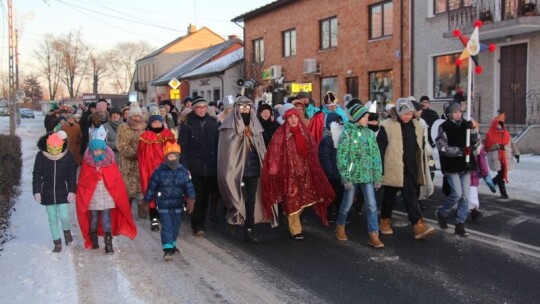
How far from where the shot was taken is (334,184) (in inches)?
319

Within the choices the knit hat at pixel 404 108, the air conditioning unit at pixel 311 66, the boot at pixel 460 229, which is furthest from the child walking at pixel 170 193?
the air conditioning unit at pixel 311 66

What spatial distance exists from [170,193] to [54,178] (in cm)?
142

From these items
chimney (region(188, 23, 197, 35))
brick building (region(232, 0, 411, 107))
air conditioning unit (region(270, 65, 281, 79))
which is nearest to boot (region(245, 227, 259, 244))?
brick building (region(232, 0, 411, 107))

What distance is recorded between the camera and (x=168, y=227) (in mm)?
6242

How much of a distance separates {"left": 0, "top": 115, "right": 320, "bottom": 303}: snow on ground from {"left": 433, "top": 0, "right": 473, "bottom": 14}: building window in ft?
48.0

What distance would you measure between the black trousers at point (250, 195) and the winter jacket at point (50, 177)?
217 cm

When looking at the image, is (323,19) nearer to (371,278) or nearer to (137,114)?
(137,114)

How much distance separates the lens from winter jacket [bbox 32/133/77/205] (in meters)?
6.39

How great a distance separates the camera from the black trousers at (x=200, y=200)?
293 inches

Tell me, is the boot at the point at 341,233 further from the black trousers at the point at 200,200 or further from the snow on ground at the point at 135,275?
the black trousers at the point at 200,200

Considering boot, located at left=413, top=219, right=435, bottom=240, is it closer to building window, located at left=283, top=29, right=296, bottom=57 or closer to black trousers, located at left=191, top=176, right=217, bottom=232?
black trousers, located at left=191, top=176, right=217, bottom=232

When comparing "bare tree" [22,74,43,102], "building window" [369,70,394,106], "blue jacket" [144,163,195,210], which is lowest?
"blue jacket" [144,163,195,210]

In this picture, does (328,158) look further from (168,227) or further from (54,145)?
(54,145)

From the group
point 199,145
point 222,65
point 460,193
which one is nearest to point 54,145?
point 199,145
